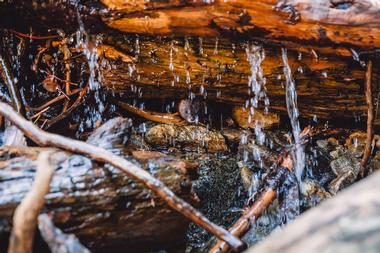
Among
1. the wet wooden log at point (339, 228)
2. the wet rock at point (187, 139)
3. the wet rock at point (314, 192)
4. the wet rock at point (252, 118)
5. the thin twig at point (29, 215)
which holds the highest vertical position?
the wet wooden log at point (339, 228)

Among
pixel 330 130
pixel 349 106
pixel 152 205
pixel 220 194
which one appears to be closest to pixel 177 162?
pixel 152 205

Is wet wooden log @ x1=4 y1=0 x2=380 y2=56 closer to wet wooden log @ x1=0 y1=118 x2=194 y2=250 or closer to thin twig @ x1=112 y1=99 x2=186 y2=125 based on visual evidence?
wet wooden log @ x1=0 y1=118 x2=194 y2=250

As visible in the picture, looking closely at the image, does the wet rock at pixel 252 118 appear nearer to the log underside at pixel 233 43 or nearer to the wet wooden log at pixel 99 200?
the log underside at pixel 233 43

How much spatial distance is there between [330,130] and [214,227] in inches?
124

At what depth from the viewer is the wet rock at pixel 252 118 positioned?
4.49 metres

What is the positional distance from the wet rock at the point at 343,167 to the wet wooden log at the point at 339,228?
2666 millimetres

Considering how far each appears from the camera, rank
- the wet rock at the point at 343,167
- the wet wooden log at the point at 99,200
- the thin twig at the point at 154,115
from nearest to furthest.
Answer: the wet wooden log at the point at 99,200 < the wet rock at the point at 343,167 < the thin twig at the point at 154,115

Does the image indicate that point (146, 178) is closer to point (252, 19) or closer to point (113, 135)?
point (113, 135)

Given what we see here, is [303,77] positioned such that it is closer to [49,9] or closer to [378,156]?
[378,156]

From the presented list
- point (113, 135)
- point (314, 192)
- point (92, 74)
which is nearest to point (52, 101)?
point (92, 74)

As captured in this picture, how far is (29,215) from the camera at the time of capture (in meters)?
1.56

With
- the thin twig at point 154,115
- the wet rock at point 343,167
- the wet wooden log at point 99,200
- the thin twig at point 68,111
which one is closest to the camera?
the wet wooden log at point 99,200

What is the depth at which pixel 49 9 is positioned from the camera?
2.94 meters

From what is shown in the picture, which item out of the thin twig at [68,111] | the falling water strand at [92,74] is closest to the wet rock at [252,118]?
the falling water strand at [92,74]
